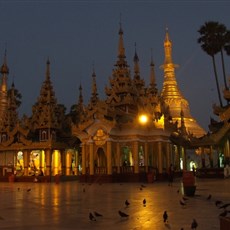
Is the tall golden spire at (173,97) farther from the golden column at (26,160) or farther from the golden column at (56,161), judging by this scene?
Result: the golden column at (26,160)

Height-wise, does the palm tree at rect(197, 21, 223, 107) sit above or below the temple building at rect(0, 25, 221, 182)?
above

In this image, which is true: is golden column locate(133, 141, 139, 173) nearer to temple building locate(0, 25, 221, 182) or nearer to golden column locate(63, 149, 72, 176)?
temple building locate(0, 25, 221, 182)

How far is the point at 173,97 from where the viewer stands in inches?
2630

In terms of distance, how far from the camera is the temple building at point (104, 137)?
1416 inches

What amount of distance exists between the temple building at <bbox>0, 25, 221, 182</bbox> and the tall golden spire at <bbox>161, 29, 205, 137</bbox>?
260cm

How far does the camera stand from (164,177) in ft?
124

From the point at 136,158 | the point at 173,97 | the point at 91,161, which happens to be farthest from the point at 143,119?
the point at 173,97

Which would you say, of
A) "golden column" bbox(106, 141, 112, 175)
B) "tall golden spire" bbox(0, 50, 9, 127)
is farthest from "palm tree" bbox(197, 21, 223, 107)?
"tall golden spire" bbox(0, 50, 9, 127)

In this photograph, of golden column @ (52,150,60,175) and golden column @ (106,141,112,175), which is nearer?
golden column @ (106,141,112,175)

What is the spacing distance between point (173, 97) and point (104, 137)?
109 feet

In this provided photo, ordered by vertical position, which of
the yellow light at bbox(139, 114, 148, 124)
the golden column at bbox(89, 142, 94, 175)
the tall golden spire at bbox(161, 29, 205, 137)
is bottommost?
the golden column at bbox(89, 142, 94, 175)

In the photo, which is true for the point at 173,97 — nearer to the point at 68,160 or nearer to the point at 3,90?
the point at 68,160

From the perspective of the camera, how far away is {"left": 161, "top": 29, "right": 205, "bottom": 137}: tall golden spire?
64.1 metres

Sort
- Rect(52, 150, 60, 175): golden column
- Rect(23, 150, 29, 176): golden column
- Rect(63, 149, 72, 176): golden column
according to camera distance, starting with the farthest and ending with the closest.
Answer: Rect(63, 149, 72, 176): golden column
Rect(52, 150, 60, 175): golden column
Rect(23, 150, 29, 176): golden column
